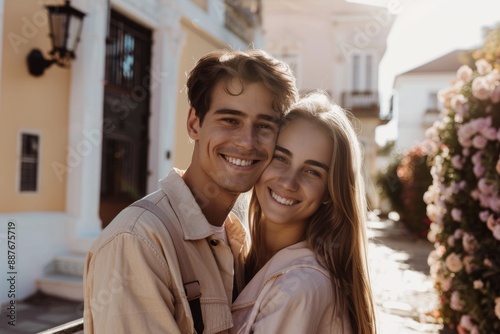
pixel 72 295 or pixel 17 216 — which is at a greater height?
pixel 17 216

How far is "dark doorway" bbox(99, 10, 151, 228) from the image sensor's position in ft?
26.6

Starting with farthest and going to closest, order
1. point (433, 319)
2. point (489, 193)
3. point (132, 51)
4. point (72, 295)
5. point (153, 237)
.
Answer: point (132, 51)
point (72, 295)
point (433, 319)
point (489, 193)
point (153, 237)

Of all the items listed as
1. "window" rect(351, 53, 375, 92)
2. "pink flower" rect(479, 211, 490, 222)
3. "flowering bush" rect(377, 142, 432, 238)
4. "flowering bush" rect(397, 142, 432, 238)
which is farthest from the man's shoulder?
"window" rect(351, 53, 375, 92)

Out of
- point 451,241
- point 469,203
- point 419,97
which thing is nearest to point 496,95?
point 469,203

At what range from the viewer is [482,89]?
4.53m

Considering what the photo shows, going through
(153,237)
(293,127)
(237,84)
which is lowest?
(153,237)

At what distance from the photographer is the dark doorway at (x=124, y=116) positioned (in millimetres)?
8117

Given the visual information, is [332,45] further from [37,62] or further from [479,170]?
[479,170]

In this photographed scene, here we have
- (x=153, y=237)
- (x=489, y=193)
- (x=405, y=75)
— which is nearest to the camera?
(x=153, y=237)

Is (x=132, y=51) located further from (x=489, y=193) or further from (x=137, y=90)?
(x=489, y=193)

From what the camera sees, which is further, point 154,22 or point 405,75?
point 405,75

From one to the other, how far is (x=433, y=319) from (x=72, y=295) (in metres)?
3.93

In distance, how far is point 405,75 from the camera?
37.2 m

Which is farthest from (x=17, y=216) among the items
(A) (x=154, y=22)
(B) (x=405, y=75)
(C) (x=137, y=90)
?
(B) (x=405, y=75)
